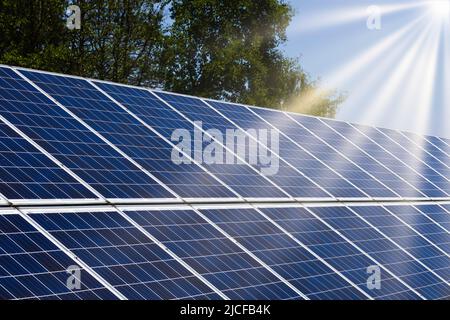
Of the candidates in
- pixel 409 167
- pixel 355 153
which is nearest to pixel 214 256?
pixel 355 153

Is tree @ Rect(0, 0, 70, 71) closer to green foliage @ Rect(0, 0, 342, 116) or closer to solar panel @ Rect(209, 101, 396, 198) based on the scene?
green foliage @ Rect(0, 0, 342, 116)

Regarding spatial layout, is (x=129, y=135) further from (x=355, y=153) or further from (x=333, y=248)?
(x=355, y=153)

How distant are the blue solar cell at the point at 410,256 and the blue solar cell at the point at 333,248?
64 cm

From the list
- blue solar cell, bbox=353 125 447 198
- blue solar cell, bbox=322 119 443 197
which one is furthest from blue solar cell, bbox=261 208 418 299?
blue solar cell, bbox=353 125 447 198

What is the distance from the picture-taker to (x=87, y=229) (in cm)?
1519

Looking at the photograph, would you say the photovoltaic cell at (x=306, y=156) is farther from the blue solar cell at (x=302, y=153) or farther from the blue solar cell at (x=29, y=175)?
the blue solar cell at (x=29, y=175)

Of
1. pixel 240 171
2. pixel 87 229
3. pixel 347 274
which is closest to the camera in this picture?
pixel 87 229

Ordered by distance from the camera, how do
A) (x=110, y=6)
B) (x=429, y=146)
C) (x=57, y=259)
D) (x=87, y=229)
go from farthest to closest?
1. (x=110, y=6)
2. (x=429, y=146)
3. (x=87, y=229)
4. (x=57, y=259)

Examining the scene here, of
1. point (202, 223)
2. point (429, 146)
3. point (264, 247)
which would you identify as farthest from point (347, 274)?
point (429, 146)

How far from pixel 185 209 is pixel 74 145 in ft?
9.49

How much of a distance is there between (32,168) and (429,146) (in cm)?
2228

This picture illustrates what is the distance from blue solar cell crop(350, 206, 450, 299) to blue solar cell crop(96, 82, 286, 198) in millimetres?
1831

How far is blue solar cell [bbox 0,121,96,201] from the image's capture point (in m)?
15.6
